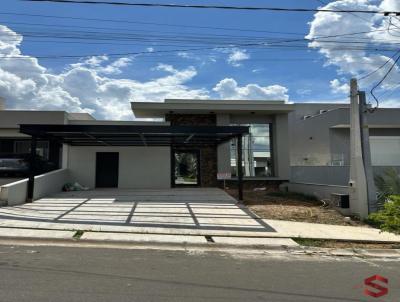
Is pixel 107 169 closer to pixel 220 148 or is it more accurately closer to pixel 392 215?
pixel 220 148

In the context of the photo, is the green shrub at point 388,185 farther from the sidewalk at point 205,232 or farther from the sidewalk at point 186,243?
the sidewalk at point 186,243

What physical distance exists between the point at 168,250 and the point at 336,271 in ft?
11.5

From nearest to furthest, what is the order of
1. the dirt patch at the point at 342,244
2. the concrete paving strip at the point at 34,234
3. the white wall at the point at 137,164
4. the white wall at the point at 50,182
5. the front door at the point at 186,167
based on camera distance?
the concrete paving strip at the point at 34,234, the dirt patch at the point at 342,244, the white wall at the point at 50,182, the white wall at the point at 137,164, the front door at the point at 186,167

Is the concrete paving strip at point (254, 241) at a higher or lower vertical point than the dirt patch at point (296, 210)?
lower

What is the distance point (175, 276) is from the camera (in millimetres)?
6535

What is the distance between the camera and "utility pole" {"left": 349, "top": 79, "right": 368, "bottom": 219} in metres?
14.8

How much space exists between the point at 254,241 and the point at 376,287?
3965mm

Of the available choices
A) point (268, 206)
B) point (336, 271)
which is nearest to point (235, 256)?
point (336, 271)

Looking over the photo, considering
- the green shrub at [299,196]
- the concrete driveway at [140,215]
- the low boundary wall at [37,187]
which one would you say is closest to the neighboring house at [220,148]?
the green shrub at [299,196]

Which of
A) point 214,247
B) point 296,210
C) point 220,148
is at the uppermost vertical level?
point 220,148

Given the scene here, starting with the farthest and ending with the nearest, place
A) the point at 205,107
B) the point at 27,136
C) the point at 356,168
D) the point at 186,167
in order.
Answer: the point at 186,167
the point at 27,136
the point at 205,107
the point at 356,168

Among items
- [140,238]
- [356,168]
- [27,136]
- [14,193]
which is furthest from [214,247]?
[27,136]

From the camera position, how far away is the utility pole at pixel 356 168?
48.5 feet

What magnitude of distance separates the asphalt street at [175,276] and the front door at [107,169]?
14332mm
